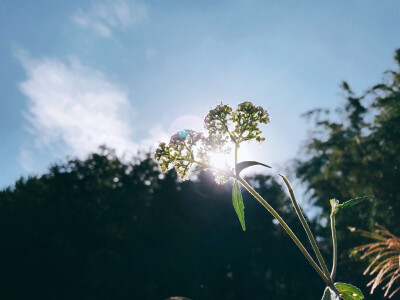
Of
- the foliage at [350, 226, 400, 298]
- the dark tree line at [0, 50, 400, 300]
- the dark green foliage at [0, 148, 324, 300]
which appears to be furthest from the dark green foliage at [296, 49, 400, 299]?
the dark green foliage at [0, 148, 324, 300]

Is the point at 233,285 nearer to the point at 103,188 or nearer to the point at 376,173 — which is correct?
the point at 103,188

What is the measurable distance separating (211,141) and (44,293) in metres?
25.0

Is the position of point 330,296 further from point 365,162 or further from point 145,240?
point 145,240

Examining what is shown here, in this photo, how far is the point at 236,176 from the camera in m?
1.27

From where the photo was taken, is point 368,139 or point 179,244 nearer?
point 368,139

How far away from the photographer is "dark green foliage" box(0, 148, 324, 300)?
2295 cm

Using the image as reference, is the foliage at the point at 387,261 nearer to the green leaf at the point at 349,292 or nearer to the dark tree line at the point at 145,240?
the green leaf at the point at 349,292

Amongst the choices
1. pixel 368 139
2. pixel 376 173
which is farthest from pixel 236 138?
pixel 368 139

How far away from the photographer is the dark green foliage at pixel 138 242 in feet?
75.3

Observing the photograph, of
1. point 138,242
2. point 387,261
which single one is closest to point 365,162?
point 387,261

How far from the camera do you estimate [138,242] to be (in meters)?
25.6

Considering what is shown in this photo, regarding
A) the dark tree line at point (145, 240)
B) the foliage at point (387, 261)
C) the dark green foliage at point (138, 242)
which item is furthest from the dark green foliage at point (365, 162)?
the dark green foliage at point (138, 242)

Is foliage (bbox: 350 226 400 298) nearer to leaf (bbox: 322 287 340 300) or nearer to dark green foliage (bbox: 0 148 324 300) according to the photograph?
leaf (bbox: 322 287 340 300)

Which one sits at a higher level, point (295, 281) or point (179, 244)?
point (179, 244)
